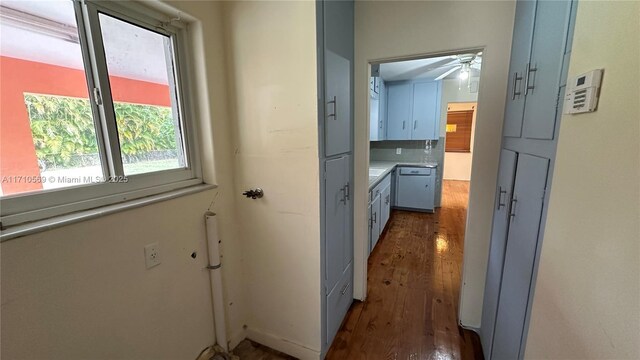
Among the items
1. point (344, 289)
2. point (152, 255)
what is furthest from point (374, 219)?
point (152, 255)

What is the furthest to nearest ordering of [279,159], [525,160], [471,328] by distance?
[471,328] < [279,159] < [525,160]

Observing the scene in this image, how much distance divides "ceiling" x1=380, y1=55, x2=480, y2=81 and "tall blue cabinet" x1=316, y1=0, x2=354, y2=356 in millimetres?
1773

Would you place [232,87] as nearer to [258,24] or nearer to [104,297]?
[258,24]

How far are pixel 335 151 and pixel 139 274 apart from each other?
47.3 inches

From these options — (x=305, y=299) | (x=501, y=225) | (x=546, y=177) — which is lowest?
(x=305, y=299)

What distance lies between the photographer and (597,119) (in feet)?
2.06

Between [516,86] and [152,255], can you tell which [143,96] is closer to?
[152,255]

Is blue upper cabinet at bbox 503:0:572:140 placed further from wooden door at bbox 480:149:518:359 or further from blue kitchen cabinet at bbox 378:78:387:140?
blue kitchen cabinet at bbox 378:78:387:140

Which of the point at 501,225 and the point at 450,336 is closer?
the point at 501,225

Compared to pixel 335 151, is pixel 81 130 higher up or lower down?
higher up

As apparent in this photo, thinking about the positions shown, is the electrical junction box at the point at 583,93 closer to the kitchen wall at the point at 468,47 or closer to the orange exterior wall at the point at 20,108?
the kitchen wall at the point at 468,47

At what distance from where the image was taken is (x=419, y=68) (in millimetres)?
3582

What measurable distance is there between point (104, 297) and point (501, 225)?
1979 mm

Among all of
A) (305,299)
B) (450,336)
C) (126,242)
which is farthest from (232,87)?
(450,336)
